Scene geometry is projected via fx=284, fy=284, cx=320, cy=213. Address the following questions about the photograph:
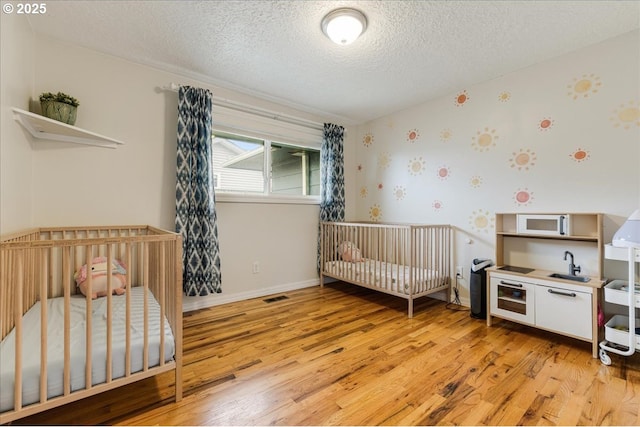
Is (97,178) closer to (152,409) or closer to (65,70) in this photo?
(65,70)

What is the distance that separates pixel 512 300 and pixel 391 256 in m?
1.37

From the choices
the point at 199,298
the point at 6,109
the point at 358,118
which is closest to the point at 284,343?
the point at 199,298

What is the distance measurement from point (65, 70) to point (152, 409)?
2528 millimetres

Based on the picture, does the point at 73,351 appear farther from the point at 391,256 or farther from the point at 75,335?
the point at 391,256

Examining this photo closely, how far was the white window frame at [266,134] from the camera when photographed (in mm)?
2980

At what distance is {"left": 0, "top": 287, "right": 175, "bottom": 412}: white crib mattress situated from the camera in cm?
113

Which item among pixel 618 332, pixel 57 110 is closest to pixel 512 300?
pixel 618 332

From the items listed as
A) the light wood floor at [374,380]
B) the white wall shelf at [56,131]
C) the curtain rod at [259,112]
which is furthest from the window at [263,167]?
the light wood floor at [374,380]

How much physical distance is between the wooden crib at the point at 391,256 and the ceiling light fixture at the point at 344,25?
166cm

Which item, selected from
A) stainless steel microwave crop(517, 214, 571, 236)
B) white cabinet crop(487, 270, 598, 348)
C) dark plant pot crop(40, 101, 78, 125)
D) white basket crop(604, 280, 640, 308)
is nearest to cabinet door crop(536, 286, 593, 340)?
white cabinet crop(487, 270, 598, 348)

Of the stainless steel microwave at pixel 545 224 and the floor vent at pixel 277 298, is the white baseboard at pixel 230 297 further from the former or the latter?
the stainless steel microwave at pixel 545 224

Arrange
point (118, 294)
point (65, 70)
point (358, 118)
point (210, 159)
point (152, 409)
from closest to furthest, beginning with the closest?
point (152, 409) < point (118, 294) < point (65, 70) < point (210, 159) < point (358, 118)

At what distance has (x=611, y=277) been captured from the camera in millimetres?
2125

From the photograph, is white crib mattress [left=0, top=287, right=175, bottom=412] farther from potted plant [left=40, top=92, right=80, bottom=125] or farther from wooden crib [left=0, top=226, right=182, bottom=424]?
potted plant [left=40, top=92, right=80, bottom=125]
